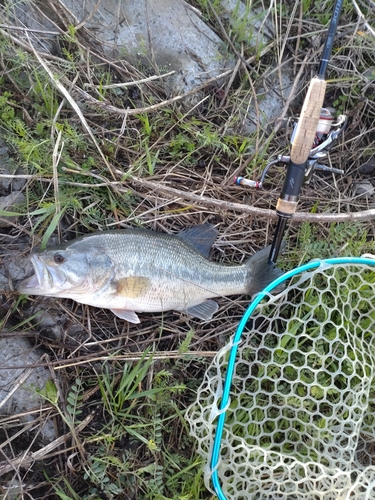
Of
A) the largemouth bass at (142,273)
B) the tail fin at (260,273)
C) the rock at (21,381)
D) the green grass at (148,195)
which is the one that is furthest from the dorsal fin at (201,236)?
the rock at (21,381)

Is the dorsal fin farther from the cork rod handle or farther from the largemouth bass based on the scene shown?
the cork rod handle

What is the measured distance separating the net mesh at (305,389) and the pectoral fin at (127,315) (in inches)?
24.2

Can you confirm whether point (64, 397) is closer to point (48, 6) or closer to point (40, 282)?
point (40, 282)

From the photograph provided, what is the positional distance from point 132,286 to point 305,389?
142 cm

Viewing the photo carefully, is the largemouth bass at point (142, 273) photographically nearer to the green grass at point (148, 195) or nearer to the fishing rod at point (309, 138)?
the green grass at point (148, 195)

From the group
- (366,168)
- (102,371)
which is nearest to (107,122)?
(102,371)

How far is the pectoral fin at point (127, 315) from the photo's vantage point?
2910 millimetres

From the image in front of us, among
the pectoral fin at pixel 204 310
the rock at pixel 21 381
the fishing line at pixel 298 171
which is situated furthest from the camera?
the pectoral fin at pixel 204 310

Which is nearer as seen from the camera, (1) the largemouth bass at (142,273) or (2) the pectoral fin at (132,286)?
(1) the largemouth bass at (142,273)

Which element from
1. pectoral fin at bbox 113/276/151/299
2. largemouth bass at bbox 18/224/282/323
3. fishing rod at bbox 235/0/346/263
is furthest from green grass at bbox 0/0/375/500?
fishing rod at bbox 235/0/346/263

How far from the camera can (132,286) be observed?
2848 mm

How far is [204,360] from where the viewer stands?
3.05m

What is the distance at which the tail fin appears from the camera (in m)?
2.92

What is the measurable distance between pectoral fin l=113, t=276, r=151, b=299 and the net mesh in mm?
703
